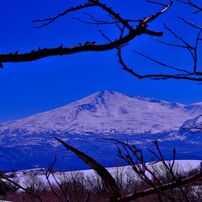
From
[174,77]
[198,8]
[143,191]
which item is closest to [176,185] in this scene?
[143,191]

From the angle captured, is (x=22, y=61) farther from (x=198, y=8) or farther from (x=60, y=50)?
(x=198, y=8)

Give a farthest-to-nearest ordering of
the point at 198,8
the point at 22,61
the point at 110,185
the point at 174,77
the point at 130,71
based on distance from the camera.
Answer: the point at 198,8 → the point at 174,77 → the point at 130,71 → the point at 110,185 → the point at 22,61

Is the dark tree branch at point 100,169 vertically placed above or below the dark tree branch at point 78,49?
below

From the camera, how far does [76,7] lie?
2.90 ft

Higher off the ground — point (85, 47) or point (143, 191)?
point (85, 47)

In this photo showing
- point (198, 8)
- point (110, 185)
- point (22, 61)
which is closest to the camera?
point (22, 61)

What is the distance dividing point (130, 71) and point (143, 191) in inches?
14.6

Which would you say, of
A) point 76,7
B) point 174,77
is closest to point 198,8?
point 174,77

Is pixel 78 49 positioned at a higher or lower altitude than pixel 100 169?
higher

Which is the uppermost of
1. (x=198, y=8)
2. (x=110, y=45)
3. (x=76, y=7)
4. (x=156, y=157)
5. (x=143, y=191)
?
(x=198, y=8)

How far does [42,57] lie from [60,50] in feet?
0.10

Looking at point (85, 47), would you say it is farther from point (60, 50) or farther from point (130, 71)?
point (130, 71)

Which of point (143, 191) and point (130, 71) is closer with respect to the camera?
point (143, 191)

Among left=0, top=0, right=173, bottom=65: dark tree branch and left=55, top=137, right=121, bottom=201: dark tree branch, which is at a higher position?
left=0, top=0, right=173, bottom=65: dark tree branch
